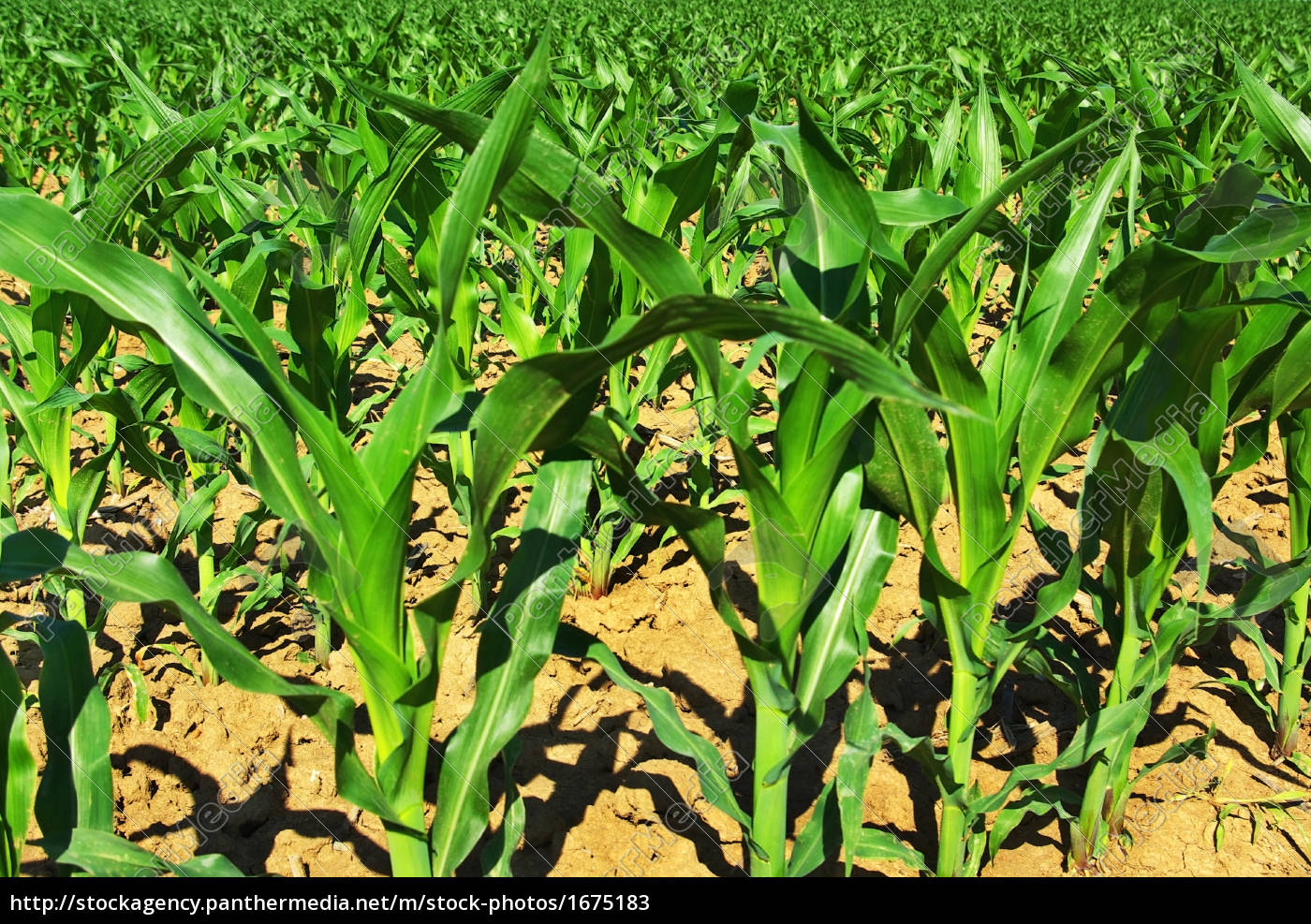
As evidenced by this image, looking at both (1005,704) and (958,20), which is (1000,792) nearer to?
(1005,704)

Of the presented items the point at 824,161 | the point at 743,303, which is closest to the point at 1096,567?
the point at 824,161

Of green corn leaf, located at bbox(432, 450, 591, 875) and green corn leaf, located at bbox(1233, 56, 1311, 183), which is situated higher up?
green corn leaf, located at bbox(1233, 56, 1311, 183)

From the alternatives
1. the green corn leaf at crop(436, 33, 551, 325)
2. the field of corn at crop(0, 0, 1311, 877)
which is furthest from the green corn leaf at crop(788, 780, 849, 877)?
the green corn leaf at crop(436, 33, 551, 325)

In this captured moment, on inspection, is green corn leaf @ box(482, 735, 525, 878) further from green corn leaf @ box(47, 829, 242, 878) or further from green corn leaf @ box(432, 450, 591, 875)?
green corn leaf @ box(47, 829, 242, 878)

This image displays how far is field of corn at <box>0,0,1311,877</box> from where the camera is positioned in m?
1.29

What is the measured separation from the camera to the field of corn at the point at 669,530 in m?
1.29

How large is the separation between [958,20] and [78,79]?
14.1 metres

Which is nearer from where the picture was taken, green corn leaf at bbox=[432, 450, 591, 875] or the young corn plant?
the young corn plant

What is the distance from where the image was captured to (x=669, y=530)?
306cm

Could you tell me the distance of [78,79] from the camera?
852 cm

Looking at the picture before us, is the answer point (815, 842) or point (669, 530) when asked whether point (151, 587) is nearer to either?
point (815, 842)

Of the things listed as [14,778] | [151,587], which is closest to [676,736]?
[151,587]

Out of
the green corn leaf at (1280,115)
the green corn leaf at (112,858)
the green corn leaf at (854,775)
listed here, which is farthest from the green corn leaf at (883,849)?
the green corn leaf at (1280,115)
